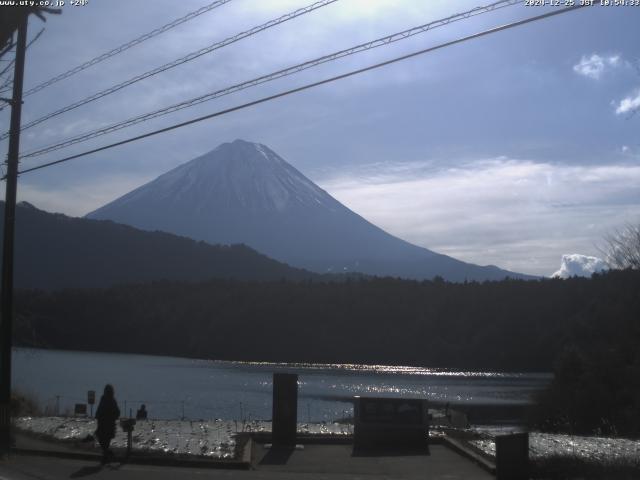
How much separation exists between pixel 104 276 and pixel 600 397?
13992 cm

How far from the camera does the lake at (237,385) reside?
48922 millimetres

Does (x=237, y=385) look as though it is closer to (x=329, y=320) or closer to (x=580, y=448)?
(x=329, y=320)

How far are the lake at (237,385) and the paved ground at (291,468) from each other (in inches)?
875

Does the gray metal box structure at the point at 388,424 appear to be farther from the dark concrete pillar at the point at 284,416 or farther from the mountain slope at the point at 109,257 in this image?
the mountain slope at the point at 109,257

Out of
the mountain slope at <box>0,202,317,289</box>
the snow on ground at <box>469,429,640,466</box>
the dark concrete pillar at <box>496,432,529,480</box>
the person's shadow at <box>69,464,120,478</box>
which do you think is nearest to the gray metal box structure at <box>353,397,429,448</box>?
the snow on ground at <box>469,429,640,466</box>

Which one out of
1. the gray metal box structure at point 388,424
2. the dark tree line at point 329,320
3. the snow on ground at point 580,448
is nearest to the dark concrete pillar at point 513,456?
the snow on ground at point 580,448

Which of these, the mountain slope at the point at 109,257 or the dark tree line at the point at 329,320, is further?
the mountain slope at the point at 109,257

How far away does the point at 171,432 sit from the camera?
18.6 metres

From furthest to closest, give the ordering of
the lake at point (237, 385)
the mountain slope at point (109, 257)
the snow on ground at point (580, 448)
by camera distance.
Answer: the mountain slope at point (109, 257) < the lake at point (237, 385) < the snow on ground at point (580, 448)

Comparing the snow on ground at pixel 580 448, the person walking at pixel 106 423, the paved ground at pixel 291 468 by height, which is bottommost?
the paved ground at pixel 291 468

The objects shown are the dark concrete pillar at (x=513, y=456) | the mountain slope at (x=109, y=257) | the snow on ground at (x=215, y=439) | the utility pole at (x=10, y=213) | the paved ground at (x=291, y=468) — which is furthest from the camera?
the mountain slope at (x=109, y=257)

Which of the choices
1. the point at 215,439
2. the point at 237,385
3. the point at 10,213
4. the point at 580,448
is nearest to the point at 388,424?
the point at 215,439

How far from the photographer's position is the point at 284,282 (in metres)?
138

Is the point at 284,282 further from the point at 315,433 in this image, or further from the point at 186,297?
the point at 315,433
